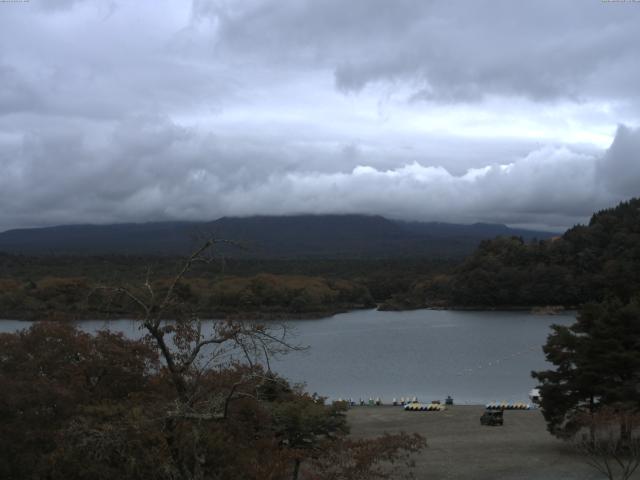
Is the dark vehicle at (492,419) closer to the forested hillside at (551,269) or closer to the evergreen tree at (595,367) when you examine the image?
the evergreen tree at (595,367)

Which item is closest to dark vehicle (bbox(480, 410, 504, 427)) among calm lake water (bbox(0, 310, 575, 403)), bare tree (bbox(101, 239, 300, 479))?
calm lake water (bbox(0, 310, 575, 403))

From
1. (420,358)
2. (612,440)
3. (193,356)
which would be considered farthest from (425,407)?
(193,356)

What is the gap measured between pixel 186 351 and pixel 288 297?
7858cm

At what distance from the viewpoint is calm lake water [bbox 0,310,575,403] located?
127 feet

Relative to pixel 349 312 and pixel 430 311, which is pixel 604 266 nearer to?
pixel 430 311

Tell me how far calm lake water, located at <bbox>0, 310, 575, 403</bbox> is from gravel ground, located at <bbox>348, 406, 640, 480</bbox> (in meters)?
5.14

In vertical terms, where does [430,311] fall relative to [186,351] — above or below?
below

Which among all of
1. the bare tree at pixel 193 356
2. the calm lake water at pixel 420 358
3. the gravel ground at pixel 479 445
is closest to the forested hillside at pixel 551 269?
the calm lake water at pixel 420 358

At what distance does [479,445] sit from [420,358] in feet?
91.8

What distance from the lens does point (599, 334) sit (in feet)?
63.9

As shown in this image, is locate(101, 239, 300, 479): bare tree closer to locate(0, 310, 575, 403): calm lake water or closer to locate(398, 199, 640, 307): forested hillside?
locate(0, 310, 575, 403): calm lake water

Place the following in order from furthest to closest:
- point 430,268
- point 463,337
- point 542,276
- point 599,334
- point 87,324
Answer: point 430,268 → point 542,276 → point 87,324 → point 463,337 → point 599,334

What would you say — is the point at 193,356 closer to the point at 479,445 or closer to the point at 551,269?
the point at 479,445

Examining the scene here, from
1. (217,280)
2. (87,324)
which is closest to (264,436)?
(87,324)
